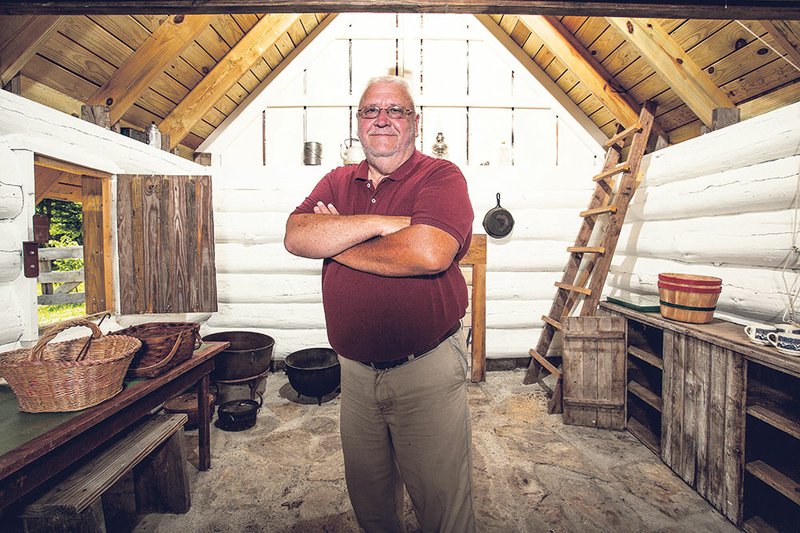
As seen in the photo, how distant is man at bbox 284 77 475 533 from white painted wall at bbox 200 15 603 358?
331 centimetres

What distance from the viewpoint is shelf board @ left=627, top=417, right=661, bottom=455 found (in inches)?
132

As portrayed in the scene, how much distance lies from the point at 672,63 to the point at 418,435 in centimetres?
409

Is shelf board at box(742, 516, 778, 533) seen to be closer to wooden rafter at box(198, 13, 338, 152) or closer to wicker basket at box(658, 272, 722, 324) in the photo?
wicker basket at box(658, 272, 722, 324)

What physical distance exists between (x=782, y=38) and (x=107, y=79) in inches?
228

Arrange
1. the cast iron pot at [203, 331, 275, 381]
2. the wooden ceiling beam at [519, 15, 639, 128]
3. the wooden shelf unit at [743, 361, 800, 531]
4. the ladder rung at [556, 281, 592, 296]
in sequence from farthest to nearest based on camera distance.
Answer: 1. the wooden ceiling beam at [519, 15, 639, 128]
2. the ladder rung at [556, 281, 592, 296]
3. the cast iron pot at [203, 331, 275, 381]
4. the wooden shelf unit at [743, 361, 800, 531]

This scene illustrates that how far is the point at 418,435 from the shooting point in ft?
5.65

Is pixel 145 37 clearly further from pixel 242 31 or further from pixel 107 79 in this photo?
pixel 242 31

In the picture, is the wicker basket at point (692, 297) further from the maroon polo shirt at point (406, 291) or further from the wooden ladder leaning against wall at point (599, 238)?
the maroon polo shirt at point (406, 291)

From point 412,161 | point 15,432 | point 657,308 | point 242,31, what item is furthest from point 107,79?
A: point 657,308

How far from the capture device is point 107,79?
3572mm

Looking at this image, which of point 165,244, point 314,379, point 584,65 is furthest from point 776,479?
point 165,244

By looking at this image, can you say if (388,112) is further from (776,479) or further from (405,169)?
(776,479)

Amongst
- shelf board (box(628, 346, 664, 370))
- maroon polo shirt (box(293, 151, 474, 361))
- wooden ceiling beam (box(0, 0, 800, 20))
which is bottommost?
shelf board (box(628, 346, 664, 370))

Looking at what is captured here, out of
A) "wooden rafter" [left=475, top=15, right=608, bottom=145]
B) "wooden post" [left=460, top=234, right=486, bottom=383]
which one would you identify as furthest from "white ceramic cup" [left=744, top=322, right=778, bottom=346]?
"wooden rafter" [left=475, top=15, right=608, bottom=145]
